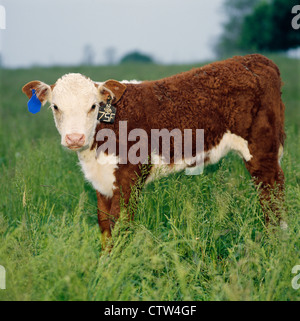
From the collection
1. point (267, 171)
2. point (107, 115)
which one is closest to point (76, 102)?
point (107, 115)

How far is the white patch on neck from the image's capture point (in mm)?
3568

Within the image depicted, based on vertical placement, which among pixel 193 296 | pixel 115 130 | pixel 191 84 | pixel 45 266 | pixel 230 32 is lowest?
pixel 193 296

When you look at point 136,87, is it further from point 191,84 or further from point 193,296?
point 193,296

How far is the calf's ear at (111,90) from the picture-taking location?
354 cm

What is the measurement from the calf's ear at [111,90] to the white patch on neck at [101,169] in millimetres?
567

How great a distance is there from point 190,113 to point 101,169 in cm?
110

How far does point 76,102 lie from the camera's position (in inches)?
129

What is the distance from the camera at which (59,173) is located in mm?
4910

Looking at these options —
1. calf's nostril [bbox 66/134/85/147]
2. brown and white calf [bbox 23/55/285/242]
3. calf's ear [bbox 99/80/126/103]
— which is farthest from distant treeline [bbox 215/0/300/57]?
calf's nostril [bbox 66/134/85/147]

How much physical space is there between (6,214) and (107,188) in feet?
4.87

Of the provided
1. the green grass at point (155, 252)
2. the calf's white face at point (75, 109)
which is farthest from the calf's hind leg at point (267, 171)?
the calf's white face at point (75, 109)

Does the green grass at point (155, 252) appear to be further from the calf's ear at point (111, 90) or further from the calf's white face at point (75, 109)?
the calf's ear at point (111, 90)

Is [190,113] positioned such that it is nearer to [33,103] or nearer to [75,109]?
[75,109]

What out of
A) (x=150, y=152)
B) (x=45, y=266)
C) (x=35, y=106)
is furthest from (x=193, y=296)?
(x=35, y=106)
